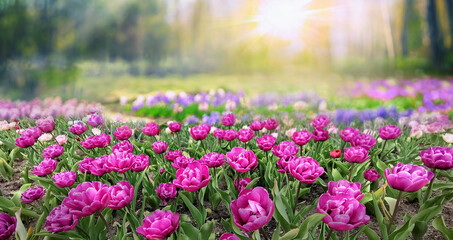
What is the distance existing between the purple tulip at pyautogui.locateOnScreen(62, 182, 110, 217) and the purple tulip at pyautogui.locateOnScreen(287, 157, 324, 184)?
0.77 m

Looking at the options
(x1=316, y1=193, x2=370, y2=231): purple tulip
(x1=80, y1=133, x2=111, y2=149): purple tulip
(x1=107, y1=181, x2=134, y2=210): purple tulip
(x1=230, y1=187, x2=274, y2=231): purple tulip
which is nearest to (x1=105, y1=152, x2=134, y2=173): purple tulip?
(x1=107, y1=181, x2=134, y2=210): purple tulip

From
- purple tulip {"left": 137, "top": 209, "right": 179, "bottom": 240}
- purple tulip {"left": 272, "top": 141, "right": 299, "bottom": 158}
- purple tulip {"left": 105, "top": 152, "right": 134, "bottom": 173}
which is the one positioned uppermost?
purple tulip {"left": 105, "top": 152, "right": 134, "bottom": 173}

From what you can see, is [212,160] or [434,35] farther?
[434,35]

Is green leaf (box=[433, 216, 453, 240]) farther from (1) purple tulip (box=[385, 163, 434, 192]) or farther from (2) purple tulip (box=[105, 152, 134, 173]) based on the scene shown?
(2) purple tulip (box=[105, 152, 134, 173])

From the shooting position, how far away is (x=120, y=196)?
128cm

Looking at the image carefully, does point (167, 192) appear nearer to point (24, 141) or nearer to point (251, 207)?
point (251, 207)

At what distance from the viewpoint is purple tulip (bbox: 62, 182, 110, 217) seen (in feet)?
3.76

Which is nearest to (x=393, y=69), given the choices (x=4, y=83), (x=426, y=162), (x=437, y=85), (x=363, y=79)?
(x=363, y=79)

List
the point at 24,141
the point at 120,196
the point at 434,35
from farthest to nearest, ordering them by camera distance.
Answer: the point at 434,35 < the point at 24,141 < the point at 120,196

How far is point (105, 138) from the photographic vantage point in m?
2.07

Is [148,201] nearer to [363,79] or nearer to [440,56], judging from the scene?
[363,79]

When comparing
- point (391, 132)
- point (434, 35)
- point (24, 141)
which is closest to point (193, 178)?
point (391, 132)

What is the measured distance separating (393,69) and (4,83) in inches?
347

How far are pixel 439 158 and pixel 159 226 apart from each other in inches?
49.1
